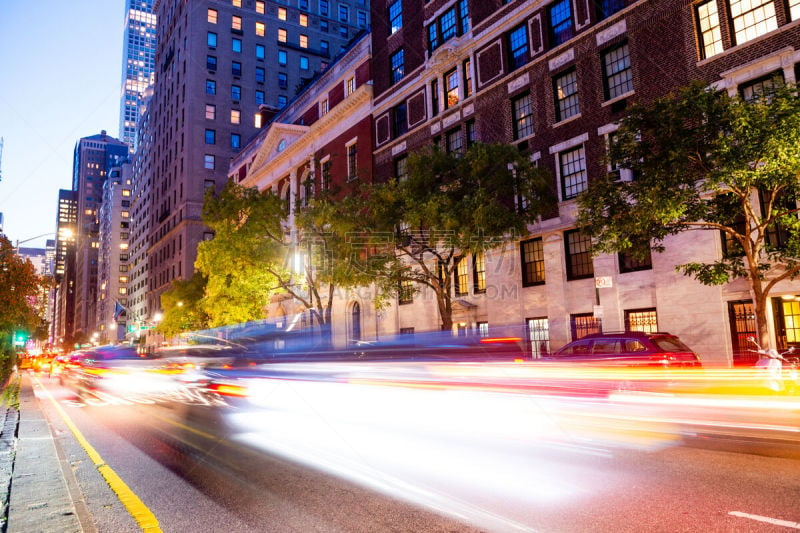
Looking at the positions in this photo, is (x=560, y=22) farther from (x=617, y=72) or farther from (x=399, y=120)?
(x=399, y=120)

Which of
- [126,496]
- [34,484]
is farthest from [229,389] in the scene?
[126,496]

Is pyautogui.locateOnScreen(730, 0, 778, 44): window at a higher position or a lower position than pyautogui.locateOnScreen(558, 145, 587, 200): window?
higher

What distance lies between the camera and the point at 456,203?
20125 millimetres

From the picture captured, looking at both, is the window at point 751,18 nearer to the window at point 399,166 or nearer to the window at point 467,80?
the window at point 467,80

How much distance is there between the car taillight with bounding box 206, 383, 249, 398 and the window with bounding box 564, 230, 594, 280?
14.7 metres

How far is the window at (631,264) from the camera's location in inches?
818

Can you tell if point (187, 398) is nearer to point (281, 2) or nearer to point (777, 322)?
point (777, 322)

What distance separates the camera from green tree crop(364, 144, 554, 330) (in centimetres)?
1953

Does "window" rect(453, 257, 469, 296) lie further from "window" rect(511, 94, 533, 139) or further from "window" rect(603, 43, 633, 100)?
"window" rect(603, 43, 633, 100)

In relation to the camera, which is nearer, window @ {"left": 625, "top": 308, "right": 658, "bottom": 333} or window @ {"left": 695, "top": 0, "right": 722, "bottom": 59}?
window @ {"left": 695, "top": 0, "right": 722, "bottom": 59}

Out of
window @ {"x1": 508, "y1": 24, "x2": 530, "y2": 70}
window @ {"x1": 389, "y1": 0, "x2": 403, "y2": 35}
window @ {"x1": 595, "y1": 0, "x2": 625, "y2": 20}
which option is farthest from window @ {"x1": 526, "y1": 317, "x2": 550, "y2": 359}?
window @ {"x1": 389, "y1": 0, "x2": 403, "y2": 35}

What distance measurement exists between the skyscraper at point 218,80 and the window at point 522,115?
47.2 metres

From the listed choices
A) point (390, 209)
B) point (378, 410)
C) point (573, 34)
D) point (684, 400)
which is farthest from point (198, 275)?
point (684, 400)

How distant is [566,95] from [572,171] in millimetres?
3651
